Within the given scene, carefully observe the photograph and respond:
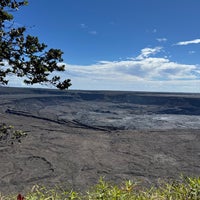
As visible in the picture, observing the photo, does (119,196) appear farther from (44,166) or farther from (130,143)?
(130,143)

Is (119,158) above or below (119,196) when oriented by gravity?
below

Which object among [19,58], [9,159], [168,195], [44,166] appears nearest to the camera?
[168,195]

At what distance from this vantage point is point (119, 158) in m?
21.5

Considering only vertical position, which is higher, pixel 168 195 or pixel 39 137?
pixel 168 195

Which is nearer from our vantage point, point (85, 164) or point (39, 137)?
point (85, 164)

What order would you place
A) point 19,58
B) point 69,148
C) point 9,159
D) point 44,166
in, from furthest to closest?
point 69,148 < point 9,159 < point 44,166 < point 19,58

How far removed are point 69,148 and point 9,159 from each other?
5968 mm

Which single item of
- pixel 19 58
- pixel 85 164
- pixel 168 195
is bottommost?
pixel 85 164

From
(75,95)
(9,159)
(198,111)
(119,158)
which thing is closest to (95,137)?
(119,158)

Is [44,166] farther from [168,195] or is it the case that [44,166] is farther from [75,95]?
[75,95]

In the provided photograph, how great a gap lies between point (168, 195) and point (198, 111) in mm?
67763

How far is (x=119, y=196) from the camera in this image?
2162 millimetres

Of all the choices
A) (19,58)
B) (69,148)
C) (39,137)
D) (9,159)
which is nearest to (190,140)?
(69,148)

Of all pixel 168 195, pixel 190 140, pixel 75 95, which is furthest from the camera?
pixel 75 95
